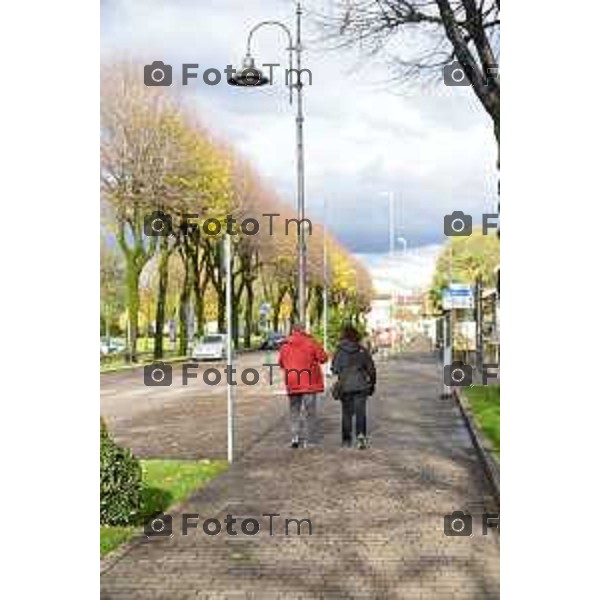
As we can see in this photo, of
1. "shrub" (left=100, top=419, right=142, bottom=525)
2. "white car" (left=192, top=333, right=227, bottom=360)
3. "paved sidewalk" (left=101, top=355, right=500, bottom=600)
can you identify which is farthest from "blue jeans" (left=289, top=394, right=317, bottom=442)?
"white car" (left=192, top=333, right=227, bottom=360)

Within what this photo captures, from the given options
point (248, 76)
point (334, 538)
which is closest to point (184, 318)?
point (334, 538)

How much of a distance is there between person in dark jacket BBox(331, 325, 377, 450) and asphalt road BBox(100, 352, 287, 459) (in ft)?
4.83

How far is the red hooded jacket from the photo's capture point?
12773 mm

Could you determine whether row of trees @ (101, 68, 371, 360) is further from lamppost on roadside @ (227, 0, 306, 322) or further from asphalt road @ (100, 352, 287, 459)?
lamppost on roadside @ (227, 0, 306, 322)

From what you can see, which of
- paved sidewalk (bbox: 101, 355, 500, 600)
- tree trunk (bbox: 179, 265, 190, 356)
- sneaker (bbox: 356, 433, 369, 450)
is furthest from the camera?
tree trunk (bbox: 179, 265, 190, 356)

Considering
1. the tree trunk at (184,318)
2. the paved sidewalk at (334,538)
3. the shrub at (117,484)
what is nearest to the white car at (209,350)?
the tree trunk at (184,318)

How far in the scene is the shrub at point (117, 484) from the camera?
764 cm

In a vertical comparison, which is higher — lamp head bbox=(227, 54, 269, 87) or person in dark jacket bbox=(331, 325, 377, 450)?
lamp head bbox=(227, 54, 269, 87)

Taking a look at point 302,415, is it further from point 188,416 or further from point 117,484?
point 188,416

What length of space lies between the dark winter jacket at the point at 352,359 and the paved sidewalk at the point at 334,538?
0.99m
